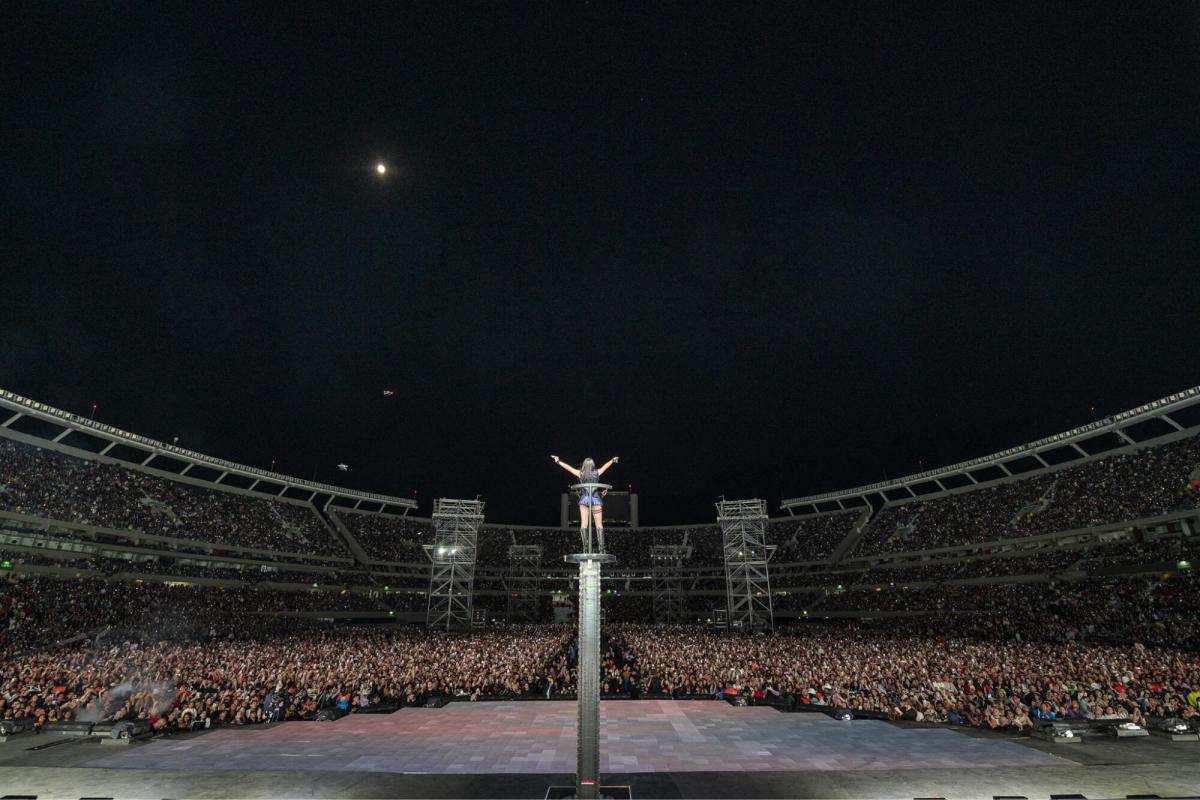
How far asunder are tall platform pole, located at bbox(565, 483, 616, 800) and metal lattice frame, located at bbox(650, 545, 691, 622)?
5417 centimetres

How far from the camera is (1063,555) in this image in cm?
4125

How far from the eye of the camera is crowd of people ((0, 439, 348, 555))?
38.0 meters

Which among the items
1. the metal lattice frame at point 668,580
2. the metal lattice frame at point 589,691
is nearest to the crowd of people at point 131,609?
the metal lattice frame at point 589,691

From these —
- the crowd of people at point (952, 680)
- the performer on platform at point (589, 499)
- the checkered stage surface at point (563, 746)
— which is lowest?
the checkered stage surface at point (563, 746)

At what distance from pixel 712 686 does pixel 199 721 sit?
19.7 metres

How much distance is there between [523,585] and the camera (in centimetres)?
7350

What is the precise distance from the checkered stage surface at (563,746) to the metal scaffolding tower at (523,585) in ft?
165

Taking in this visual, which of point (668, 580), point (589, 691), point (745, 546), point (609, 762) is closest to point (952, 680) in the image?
point (609, 762)

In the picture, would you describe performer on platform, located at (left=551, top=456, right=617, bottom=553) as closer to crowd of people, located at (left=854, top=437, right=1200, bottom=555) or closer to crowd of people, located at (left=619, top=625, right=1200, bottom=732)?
crowd of people, located at (left=619, top=625, right=1200, bottom=732)

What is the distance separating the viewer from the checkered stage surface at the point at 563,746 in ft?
46.6

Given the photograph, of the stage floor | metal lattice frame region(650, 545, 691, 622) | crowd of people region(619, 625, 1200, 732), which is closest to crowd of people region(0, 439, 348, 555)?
the stage floor

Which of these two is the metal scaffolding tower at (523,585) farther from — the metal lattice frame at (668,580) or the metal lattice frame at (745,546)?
the metal lattice frame at (745,546)

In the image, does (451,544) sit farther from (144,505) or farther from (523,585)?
(144,505)

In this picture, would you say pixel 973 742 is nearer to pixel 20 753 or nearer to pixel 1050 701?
pixel 1050 701
